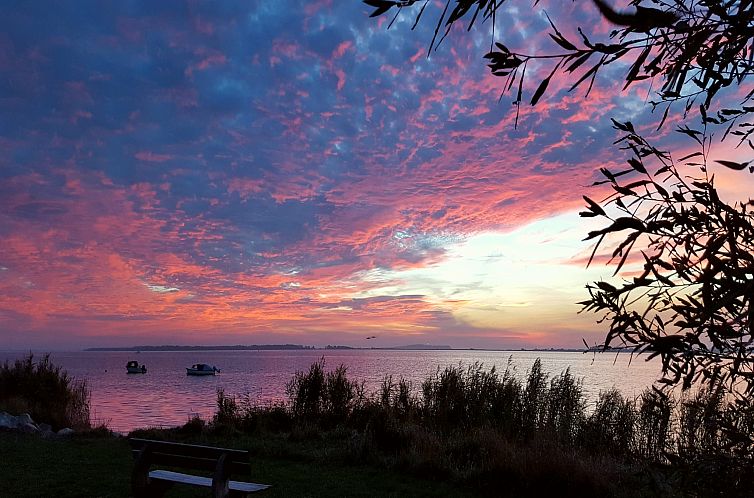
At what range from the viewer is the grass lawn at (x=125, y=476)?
28.1 ft

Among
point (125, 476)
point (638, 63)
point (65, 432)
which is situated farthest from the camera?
point (65, 432)

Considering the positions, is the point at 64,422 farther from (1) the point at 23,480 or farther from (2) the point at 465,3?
(2) the point at 465,3

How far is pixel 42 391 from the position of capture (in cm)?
1727

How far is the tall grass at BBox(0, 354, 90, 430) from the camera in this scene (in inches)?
648

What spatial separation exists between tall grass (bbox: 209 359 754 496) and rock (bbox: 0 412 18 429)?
489cm

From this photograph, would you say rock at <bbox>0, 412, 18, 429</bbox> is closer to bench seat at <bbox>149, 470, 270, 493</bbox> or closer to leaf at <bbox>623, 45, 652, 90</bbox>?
bench seat at <bbox>149, 470, 270, 493</bbox>

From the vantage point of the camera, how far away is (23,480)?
29.7 feet

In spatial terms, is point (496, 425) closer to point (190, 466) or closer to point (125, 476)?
point (125, 476)

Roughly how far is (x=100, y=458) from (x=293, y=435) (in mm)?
4024

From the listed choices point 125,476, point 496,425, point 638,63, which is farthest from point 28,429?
point 638,63

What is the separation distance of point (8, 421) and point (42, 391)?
3775 mm

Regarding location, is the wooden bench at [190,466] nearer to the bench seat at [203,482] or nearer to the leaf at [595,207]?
the bench seat at [203,482]

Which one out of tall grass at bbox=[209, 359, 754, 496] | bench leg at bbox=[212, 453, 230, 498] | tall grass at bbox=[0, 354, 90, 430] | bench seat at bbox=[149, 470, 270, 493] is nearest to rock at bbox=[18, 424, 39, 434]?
tall grass at bbox=[0, 354, 90, 430]

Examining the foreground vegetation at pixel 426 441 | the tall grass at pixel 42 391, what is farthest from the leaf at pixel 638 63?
the tall grass at pixel 42 391
